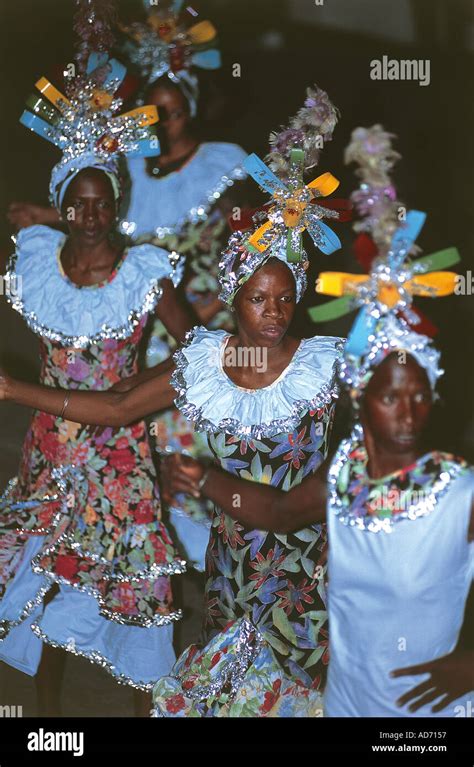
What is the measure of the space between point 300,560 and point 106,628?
744 millimetres

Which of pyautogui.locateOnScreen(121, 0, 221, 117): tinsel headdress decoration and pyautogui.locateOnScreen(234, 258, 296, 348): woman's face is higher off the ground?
pyautogui.locateOnScreen(121, 0, 221, 117): tinsel headdress decoration

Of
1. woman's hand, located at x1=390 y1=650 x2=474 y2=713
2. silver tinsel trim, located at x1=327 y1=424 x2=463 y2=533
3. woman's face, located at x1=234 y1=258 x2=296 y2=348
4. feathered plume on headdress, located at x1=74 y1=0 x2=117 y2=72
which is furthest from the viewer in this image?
feathered plume on headdress, located at x1=74 y1=0 x2=117 y2=72

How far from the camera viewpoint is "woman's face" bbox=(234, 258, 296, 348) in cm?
350

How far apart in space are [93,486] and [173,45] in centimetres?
149

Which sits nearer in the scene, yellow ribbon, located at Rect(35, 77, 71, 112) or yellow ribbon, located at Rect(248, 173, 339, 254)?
yellow ribbon, located at Rect(248, 173, 339, 254)

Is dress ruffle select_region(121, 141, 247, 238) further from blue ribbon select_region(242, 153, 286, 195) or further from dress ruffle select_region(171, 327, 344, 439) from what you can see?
dress ruffle select_region(171, 327, 344, 439)

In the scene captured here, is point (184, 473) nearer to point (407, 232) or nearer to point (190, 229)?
point (407, 232)

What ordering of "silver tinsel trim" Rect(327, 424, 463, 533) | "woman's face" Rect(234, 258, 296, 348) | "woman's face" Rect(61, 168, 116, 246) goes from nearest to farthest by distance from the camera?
"silver tinsel trim" Rect(327, 424, 463, 533) < "woman's face" Rect(234, 258, 296, 348) < "woman's face" Rect(61, 168, 116, 246)

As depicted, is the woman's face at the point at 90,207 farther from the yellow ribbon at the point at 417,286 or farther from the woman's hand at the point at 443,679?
the woman's hand at the point at 443,679

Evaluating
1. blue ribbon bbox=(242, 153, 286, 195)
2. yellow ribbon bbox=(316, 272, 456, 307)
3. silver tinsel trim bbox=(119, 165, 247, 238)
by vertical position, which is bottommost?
yellow ribbon bbox=(316, 272, 456, 307)

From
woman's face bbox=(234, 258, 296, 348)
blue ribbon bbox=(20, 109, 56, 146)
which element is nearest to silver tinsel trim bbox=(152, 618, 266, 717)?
woman's face bbox=(234, 258, 296, 348)

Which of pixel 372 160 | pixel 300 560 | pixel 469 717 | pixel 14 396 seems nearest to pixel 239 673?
pixel 300 560

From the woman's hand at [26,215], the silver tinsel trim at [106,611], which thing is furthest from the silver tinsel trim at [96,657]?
the woman's hand at [26,215]

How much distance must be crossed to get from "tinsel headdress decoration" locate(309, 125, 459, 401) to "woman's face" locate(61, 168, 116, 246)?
89 cm
